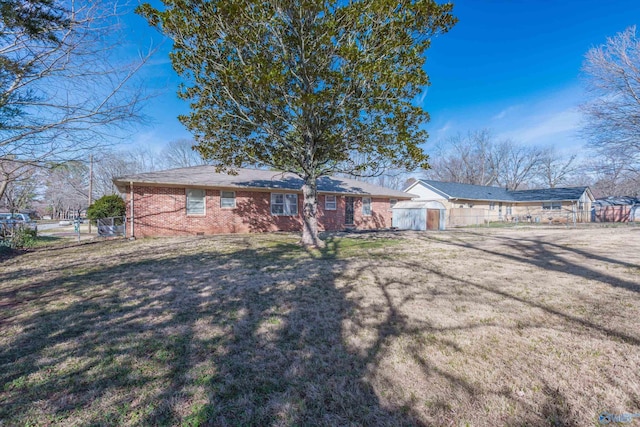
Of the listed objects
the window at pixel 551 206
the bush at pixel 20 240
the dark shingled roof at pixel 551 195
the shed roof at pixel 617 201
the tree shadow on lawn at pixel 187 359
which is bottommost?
the tree shadow on lawn at pixel 187 359

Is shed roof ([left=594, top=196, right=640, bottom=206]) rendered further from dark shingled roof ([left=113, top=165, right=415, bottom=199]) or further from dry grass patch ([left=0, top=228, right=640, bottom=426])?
dry grass patch ([left=0, top=228, right=640, bottom=426])

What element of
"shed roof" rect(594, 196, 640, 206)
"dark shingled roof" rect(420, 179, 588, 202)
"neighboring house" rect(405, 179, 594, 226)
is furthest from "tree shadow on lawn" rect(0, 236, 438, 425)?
"shed roof" rect(594, 196, 640, 206)

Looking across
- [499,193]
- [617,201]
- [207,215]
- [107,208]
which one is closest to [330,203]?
[207,215]

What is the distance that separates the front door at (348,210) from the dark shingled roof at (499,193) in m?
11.3

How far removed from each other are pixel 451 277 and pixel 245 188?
35.9 ft

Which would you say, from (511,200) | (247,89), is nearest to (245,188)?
(247,89)

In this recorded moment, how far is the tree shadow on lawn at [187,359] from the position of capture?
1.95m

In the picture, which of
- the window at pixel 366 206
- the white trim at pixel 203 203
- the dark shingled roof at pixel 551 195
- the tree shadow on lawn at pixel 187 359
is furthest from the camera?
the dark shingled roof at pixel 551 195

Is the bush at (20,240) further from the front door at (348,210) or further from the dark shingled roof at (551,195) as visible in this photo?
the dark shingled roof at (551,195)

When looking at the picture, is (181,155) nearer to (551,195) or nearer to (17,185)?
(17,185)

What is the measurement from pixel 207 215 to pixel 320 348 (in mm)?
12037

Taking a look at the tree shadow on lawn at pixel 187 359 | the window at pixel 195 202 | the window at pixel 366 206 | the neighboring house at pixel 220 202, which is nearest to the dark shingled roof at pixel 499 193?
the window at pixel 366 206

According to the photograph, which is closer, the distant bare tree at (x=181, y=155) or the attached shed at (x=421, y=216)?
the attached shed at (x=421, y=216)

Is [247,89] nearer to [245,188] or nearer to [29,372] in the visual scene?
Answer: [245,188]
